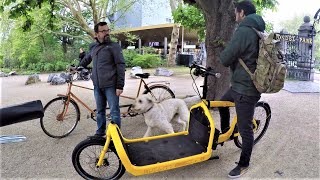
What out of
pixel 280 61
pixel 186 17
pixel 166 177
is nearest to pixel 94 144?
pixel 166 177

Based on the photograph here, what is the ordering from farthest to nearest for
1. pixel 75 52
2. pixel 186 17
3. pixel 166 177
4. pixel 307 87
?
pixel 75 52
pixel 186 17
pixel 307 87
pixel 166 177

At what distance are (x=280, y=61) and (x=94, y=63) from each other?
8.82 ft

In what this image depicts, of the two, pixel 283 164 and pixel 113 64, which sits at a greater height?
pixel 113 64

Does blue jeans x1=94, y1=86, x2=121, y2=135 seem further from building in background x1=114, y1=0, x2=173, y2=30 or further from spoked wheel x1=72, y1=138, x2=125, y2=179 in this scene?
building in background x1=114, y1=0, x2=173, y2=30

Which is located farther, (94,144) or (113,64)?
(113,64)

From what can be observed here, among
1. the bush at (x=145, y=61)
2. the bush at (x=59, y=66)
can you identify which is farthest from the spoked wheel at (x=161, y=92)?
the bush at (x=59, y=66)

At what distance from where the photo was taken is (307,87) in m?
11.0

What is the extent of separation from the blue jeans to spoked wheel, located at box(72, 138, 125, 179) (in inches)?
43.2

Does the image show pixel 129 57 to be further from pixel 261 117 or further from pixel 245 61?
pixel 245 61

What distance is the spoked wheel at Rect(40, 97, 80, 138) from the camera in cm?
518

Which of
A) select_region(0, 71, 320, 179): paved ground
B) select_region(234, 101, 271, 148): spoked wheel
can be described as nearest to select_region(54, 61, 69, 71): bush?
select_region(0, 71, 320, 179): paved ground

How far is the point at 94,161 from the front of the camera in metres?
3.71

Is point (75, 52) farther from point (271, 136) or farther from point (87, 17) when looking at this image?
point (271, 136)

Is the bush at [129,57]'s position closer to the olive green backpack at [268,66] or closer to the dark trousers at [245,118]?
the dark trousers at [245,118]
